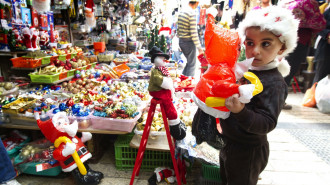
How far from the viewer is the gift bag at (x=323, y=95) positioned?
370 centimetres

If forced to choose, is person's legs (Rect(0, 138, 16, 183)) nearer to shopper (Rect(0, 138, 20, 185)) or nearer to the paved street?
shopper (Rect(0, 138, 20, 185))

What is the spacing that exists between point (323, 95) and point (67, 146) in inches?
173

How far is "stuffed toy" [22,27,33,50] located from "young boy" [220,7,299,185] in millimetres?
3236

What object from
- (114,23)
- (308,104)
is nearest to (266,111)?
(308,104)

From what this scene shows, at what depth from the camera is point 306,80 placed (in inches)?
195

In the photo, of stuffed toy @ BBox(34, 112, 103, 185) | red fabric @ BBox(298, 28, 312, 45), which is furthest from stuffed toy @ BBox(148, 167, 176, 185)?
red fabric @ BBox(298, 28, 312, 45)

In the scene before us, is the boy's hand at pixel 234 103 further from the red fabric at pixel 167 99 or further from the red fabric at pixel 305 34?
the red fabric at pixel 305 34

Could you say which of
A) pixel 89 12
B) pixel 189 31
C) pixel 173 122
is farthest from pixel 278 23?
pixel 89 12

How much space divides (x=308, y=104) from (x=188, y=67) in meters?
2.66

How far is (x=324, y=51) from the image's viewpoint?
3.77 meters

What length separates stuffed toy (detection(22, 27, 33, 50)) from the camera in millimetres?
3029

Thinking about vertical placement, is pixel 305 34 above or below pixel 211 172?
above

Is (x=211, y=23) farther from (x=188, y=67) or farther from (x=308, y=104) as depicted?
(x=308, y=104)

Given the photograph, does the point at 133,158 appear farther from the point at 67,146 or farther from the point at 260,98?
the point at 260,98
